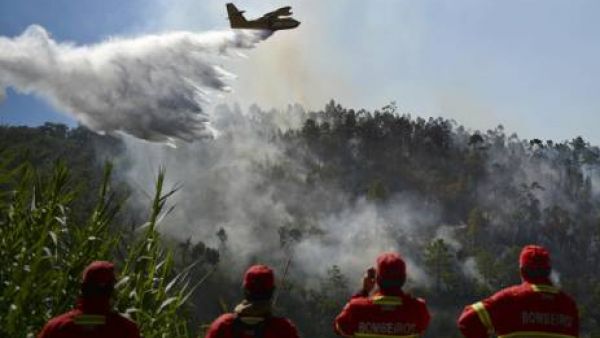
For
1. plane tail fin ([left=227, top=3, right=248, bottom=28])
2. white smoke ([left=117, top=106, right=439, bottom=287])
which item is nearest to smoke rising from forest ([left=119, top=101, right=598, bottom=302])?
white smoke ([left=117, top=106, right=439, bottom=287])

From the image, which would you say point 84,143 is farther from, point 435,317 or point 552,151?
point 552,151

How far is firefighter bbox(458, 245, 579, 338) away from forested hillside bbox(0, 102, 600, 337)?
371 feet

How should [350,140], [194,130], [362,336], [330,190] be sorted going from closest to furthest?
[362,336] < [194,130] < [350,140] < [330,190]

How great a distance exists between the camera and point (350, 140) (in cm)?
14762

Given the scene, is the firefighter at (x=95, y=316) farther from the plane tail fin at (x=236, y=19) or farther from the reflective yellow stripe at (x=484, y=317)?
the plane tail fin at (x=236, y=19)

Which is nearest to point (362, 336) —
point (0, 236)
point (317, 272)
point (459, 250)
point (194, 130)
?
point (0, 236)

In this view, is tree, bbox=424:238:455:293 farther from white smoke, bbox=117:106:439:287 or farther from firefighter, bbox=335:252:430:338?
firefighter, bbox=335:252:430:338

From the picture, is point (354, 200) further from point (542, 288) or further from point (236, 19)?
point (542, 288)

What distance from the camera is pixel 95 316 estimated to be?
404cm

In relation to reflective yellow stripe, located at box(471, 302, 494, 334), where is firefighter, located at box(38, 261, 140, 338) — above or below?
above

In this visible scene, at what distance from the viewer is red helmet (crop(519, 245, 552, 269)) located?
4.65m

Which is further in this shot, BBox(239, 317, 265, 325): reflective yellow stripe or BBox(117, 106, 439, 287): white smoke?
BBox(117, 106, 439, 287): white smoke

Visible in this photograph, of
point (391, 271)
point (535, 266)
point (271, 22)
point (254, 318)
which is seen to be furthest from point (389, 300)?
point (271, 22)

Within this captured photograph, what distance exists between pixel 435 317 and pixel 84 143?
284 ft
